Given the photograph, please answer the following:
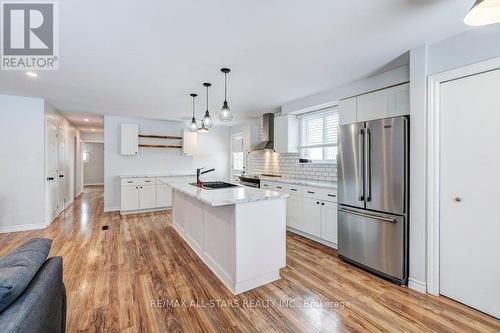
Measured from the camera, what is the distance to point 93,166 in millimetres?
11352

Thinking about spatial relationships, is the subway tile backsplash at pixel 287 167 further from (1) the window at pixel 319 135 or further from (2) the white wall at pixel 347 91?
(2) the white wall at pixel 347 91

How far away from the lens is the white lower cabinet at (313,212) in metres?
3.35

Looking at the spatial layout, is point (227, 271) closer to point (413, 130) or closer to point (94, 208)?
point (413, 130)

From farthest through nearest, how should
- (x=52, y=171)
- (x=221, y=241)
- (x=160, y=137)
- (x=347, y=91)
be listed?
(x=160, y=137), (x=52, y=171), (x=347, y=91), (x=221, y=241)

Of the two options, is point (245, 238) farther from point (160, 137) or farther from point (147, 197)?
point (160, 137)

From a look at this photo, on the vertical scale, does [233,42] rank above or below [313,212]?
above

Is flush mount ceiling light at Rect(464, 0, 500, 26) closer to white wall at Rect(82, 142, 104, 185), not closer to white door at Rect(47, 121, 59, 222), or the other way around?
white door at Rect(47, 121, 59, 222)

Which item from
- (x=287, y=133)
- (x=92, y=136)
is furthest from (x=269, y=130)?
(x=92, y=136)

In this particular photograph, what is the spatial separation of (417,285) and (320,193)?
156 cm

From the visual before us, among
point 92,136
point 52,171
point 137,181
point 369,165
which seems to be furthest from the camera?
point 92,136

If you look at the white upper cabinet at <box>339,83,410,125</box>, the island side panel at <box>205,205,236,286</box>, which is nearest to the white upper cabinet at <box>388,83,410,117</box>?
the white upper cabinet at <box>339,83,410,125</box>

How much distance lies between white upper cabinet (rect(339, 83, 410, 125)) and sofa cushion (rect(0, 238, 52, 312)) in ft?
11.4

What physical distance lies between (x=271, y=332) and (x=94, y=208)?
6.25 meters

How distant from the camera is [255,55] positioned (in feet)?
8.12
